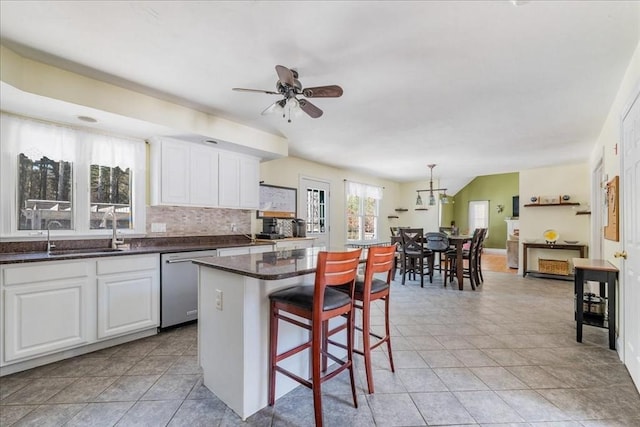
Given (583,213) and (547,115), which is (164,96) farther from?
(583,213)

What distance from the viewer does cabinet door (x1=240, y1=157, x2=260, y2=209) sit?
13.2 feet

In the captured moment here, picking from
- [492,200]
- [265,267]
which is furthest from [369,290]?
[492,200]

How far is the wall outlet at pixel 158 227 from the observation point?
11.3 ft

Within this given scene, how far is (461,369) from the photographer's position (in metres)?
2.25

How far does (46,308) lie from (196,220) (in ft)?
5.77

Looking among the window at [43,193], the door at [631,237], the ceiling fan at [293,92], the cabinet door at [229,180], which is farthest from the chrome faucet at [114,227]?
the door at [631,237]

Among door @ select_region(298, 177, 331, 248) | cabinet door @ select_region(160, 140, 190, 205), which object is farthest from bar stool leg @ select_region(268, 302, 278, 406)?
door @ select_region(298, 177, 331, 248)

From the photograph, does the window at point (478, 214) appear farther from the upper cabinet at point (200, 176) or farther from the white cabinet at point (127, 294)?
the white cabinet at point (127, 294)

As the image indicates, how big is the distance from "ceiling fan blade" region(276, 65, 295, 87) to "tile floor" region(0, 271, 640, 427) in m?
2.14

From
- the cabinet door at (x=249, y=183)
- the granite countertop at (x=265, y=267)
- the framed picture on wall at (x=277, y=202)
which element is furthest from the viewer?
the framed picture on wall at (x=277, y=202)

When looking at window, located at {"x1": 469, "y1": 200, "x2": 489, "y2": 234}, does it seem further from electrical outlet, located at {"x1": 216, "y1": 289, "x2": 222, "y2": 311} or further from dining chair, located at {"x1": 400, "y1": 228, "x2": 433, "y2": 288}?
electrical outlet, located at {"x1": 216, "y1": 289, "x2": 222, "y2": 311}

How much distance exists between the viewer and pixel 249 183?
4125 mm

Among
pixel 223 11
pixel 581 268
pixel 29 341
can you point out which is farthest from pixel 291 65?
pixel 581 268

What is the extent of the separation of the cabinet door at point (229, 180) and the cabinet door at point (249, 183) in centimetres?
7
